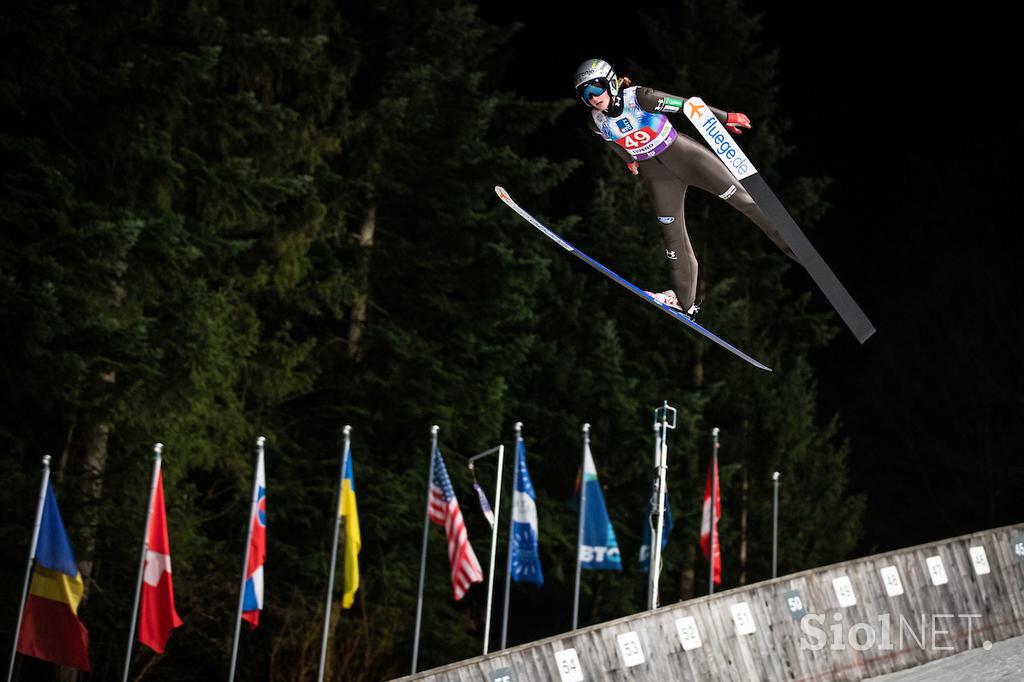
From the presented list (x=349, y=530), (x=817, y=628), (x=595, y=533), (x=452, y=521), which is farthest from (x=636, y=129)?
(x=595, y=533)

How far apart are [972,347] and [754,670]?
1971 centimetres

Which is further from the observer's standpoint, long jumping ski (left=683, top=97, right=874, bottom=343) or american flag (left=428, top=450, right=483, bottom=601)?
american flag (left=428, top=450, right=483, bottom=601)

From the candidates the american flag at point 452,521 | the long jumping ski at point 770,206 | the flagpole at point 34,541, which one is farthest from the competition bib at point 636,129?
the american flag at point 452,521

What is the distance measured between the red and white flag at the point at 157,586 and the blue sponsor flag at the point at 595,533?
5299mm

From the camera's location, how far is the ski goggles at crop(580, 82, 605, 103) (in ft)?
22.7

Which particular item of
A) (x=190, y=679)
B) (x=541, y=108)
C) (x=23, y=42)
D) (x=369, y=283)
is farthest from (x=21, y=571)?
(x=541, y=108)

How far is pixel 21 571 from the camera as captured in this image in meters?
14.3

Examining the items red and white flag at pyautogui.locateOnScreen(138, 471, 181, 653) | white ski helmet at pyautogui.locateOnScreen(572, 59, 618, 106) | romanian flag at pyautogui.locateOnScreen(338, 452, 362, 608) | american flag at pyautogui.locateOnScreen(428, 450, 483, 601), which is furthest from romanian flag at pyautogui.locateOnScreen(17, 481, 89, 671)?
white ski helmet at pyautogui.locateOnScreen(572, 59, 618, 106)

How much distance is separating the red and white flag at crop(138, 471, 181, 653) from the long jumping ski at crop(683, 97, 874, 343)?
238 inches

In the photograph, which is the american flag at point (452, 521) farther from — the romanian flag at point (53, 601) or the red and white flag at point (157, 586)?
the romanian flag at point (53, 601)

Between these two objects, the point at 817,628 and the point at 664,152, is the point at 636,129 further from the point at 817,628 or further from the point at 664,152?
the point at 817,628

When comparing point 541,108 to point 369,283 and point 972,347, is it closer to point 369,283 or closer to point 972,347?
point 369,283

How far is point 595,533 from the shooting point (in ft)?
48.4

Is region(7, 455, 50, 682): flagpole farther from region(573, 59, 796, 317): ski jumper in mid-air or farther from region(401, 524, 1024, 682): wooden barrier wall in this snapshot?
region(573, 59, 796, 317): ski jumper in mid-air
